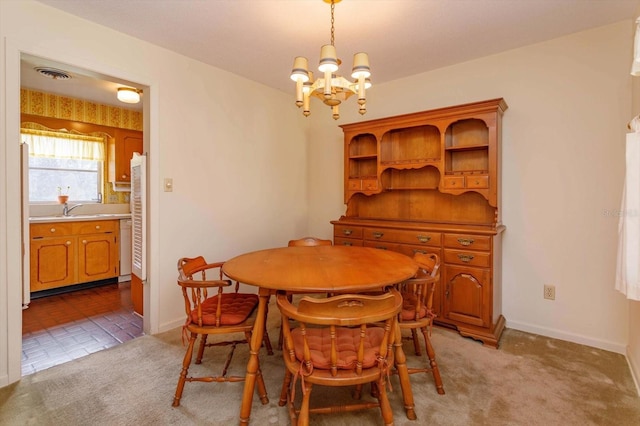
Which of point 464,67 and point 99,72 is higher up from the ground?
point 464,67

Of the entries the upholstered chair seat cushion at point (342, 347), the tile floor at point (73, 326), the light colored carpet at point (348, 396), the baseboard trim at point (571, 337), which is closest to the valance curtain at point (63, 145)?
the tile floor at point (73, 326)

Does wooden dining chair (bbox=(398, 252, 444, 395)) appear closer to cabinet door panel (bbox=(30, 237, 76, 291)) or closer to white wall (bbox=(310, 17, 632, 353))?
white wall (bbox=(310, 17, 632, 353))

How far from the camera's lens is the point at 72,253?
3.91 meters

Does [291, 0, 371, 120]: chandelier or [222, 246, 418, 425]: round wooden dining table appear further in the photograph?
[291, 0, 371, 120]: chandelier

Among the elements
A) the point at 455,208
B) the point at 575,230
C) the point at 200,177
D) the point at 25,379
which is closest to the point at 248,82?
the point at 200,177

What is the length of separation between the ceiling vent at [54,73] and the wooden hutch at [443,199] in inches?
118

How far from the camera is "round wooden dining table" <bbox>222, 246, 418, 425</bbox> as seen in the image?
1525mm

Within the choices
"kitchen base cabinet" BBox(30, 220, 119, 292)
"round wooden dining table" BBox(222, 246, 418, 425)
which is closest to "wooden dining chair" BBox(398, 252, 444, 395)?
"round wooden dining table" BBox(222, 246, 418, 425)

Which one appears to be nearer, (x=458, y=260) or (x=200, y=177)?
(x=458, y=260)

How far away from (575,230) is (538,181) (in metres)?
0.48

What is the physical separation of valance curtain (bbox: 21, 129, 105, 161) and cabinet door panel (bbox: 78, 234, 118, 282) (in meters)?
1.27

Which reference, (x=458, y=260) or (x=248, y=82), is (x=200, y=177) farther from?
(x=458, y=260)

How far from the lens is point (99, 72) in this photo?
238cm

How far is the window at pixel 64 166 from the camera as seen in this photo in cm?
419
